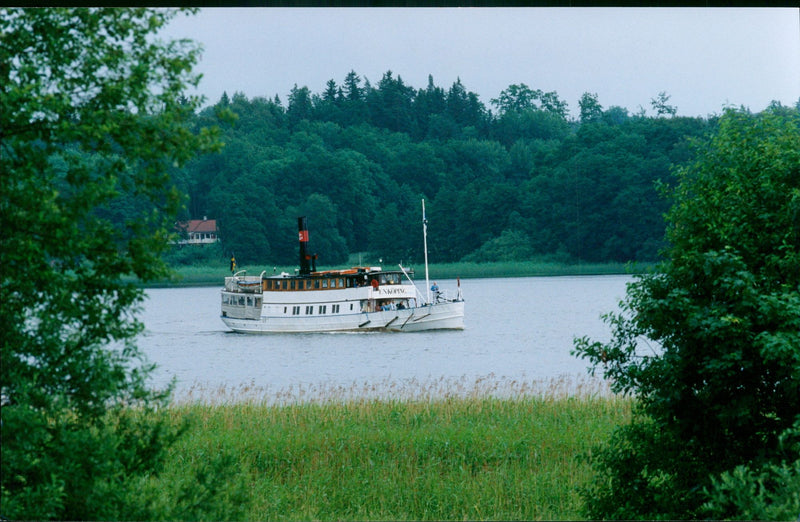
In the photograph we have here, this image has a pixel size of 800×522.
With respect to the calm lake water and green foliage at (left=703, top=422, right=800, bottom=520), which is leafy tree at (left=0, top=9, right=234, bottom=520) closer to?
green foliage at (left=703, top=422, right=800, bottom=520)

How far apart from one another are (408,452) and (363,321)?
11.0 m

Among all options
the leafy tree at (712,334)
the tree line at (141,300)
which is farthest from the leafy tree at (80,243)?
the leafy tree at (712,334)

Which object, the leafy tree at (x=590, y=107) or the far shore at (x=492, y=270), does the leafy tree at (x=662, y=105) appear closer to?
the leafy tree at (x=590, y=107)

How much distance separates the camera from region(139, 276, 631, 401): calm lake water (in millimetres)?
12695

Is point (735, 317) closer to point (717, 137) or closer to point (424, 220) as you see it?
point (717, 137)

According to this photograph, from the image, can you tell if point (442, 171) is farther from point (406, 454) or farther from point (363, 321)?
point (363, 321)

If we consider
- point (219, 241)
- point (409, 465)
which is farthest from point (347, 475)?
point (219, 241)

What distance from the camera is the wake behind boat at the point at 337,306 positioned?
54.5 ft

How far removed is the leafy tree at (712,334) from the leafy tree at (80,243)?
2.12 metres

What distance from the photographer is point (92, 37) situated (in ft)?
11.9

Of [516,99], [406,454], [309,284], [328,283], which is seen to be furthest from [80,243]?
[328,283]

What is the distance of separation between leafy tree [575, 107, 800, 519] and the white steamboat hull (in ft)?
40.5

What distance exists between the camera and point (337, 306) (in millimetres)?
17078

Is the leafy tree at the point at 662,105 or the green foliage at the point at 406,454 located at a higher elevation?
the leafy tree at the point at 662,105
